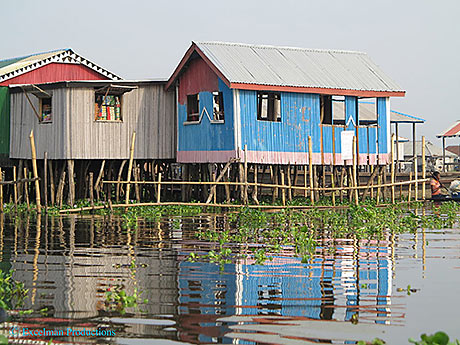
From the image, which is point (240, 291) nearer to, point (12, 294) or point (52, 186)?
point (12, 294)

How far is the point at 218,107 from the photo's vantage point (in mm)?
26984

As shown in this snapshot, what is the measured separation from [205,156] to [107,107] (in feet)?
12.5

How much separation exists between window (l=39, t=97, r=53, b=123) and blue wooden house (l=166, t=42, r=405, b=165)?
13.5ft

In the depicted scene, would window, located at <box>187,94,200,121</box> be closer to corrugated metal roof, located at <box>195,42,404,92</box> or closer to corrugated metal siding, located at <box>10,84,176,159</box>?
corrugated metal siding, located at <box>10,84,176,159</box>

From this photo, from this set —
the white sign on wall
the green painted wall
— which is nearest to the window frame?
the green painted wall

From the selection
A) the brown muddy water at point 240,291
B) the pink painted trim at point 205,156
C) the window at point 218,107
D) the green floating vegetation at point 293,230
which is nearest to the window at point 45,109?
the pink painted trim at point 205,156

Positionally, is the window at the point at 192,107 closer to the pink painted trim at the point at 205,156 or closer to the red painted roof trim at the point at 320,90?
the pink painted trim at the point at 205,156

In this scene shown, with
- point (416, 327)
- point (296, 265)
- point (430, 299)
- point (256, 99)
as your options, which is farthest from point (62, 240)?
point (256, 99)

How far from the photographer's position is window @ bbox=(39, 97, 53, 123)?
90.0 ft

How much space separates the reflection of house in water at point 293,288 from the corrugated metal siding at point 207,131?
1365cm

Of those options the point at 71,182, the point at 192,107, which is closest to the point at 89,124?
the point at 71,182

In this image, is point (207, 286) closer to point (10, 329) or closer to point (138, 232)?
point (10, 329)

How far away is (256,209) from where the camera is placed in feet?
77.7

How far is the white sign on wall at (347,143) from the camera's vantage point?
27344mm
